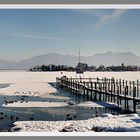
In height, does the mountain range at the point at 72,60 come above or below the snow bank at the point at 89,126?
above

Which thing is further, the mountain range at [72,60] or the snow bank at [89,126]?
the mountain range at [72,60]

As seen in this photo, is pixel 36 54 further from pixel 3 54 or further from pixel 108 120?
pixel 108 120

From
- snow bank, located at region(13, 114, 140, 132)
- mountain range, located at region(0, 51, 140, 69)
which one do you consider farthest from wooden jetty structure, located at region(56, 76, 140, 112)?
snow bank, located at region(13, 114, 140, 132)

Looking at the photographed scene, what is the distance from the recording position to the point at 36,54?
12.4 meters

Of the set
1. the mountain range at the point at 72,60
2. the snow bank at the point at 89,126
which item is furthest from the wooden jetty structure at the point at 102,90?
the snow bank at the point at 89,126

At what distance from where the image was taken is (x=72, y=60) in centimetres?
1241

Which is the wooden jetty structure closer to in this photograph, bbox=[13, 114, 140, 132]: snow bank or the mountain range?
the mountain range

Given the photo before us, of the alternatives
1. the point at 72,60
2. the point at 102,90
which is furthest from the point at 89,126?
the point at 102,90

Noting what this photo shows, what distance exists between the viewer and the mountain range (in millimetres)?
11836

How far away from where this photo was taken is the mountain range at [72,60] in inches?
466

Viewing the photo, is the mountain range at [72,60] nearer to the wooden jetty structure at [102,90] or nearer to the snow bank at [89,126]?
the wooden jetty structure at [102,90]

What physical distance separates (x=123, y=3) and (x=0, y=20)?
200 inches

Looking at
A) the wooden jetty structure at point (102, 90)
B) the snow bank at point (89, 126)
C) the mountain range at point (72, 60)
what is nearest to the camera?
the snow bank at point (89, 126)

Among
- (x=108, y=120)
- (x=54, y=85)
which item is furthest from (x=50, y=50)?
(x=54, y=85)
